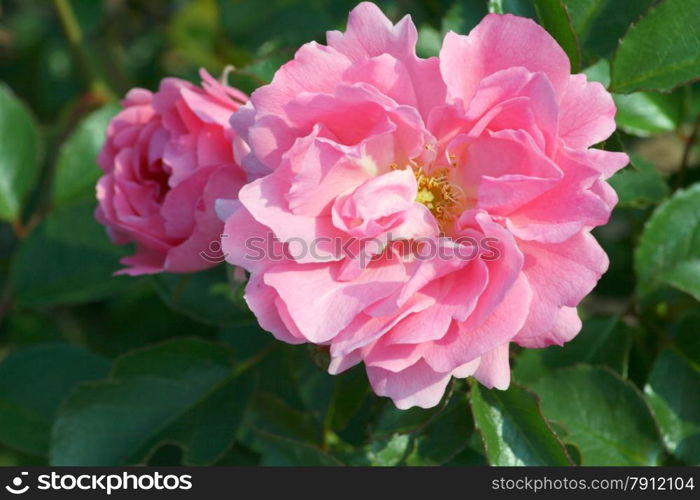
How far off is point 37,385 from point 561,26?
2.86 feet

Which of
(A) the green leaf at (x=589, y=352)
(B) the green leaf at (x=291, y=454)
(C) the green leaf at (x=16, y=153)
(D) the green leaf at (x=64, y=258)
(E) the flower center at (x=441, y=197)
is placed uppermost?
(E) the flower center at (x=441, y=197)

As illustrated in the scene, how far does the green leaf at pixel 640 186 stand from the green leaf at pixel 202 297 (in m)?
0.48

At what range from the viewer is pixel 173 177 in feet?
2.95

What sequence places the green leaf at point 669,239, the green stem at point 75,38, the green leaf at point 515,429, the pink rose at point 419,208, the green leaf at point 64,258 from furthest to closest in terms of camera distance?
the green stem at point 75,38 → the green leaf at point 64,258 → the green leaf at point 669,239 → the green leaf at point 515,429 → the pink rose at point 419,208

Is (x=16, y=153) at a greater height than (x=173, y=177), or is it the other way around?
(x=173, y=177)

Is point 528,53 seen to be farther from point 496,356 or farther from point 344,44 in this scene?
point 496,356

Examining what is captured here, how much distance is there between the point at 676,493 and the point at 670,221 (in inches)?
12.7

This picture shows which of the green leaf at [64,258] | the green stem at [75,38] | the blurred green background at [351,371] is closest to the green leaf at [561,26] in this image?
the blurred green background at [351,371]

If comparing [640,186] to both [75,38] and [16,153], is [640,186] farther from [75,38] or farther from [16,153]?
[75,38]

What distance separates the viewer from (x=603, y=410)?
1.02 meters

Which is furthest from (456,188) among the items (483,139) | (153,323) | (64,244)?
(153,323)

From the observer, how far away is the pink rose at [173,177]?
35.0 inches

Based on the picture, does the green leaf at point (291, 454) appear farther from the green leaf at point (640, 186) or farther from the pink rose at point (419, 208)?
the green leaf at point (640, 186)

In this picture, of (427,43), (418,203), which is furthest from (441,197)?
(427,43)
